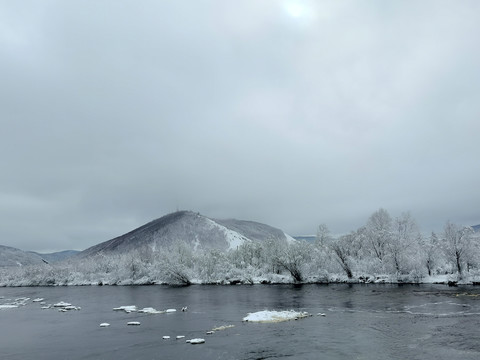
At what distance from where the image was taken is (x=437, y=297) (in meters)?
63.8

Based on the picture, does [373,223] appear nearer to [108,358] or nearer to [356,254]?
[356,254]

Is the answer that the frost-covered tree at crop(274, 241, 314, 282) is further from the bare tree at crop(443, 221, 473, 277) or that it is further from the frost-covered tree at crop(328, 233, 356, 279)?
the bare tree at crop(443, 221, 473, 277)

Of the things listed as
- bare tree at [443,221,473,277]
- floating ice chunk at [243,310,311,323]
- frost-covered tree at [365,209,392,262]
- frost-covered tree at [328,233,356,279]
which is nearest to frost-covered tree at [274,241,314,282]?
frost-covered tree at [328,233,356,279]

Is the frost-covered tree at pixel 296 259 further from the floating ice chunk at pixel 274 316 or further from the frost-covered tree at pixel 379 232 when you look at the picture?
the floating ice chunk at pixel 274 316

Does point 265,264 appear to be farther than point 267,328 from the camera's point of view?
Yes

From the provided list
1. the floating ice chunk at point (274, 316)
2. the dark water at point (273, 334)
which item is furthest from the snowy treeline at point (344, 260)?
the floating ice chunk at point (274, 316)

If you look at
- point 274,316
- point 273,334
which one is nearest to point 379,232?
point 274,316

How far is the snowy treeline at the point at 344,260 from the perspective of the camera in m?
96.1

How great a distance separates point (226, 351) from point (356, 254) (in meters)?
101

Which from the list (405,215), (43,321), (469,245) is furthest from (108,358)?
(405,215)

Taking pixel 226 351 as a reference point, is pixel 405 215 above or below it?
above

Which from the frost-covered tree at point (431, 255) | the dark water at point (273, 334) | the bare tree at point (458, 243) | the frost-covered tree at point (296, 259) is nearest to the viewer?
the dark water at point (273, 334)

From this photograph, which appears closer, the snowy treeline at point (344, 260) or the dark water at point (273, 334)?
the dark water at point (273, 334)

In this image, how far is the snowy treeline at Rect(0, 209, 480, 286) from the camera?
9606cm
